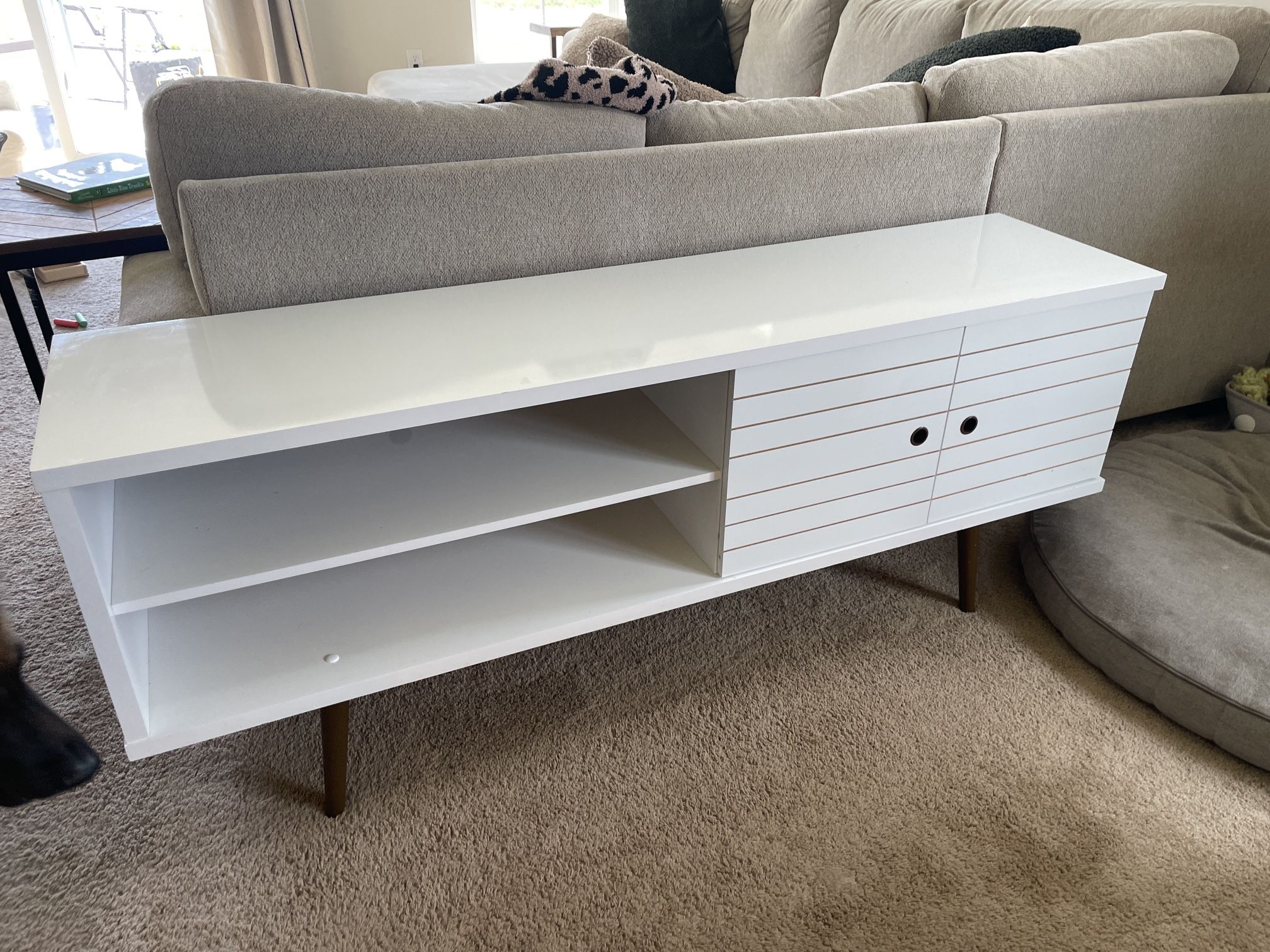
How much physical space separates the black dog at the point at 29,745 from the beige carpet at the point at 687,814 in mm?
268

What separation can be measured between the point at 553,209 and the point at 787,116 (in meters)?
0.46

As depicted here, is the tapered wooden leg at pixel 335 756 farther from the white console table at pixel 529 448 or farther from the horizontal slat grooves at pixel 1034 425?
the horizontal slat grooves at pixel 1034 425

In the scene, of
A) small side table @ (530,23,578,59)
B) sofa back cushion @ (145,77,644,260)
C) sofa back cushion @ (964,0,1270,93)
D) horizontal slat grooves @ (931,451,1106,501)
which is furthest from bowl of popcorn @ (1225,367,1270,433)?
small side table @ (530,23,578,59)

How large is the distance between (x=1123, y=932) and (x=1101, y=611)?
50 centimetres

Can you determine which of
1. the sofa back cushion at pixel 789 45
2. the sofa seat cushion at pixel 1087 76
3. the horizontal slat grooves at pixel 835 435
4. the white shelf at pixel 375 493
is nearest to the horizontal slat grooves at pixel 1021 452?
the horizontal slat grooves at pixel 835 435

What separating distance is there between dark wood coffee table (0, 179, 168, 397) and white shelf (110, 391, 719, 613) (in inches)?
25.5

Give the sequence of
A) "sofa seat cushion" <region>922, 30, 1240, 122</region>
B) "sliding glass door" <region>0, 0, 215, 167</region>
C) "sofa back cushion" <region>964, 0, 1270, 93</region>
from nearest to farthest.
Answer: "sofa seat cushion" <region>922, 30, 1240, 122</region>
"sofa back cushion" <region>964, 0, 1270, 93</region>
"sliding glass door" <region>0, 0, 215, 167</region>

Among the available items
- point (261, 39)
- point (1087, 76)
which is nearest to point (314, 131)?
point (1087, 76)

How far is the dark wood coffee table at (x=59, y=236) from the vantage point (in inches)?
65.0

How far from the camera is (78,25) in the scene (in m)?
3.81

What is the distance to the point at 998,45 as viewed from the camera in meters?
1.89

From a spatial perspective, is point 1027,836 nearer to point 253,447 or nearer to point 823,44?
point 253,447

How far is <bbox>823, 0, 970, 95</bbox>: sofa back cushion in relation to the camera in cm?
241

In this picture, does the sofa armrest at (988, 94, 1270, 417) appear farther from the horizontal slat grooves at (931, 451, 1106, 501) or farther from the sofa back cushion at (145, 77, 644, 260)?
the sofa back cushion at (145, 77, 644, 260)
